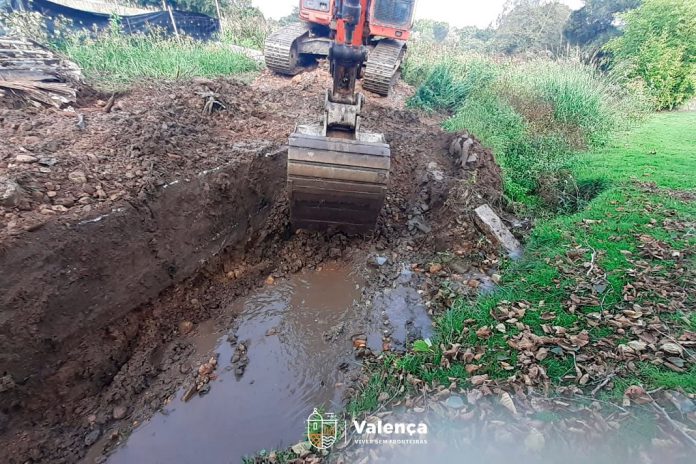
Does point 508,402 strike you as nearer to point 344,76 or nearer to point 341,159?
point 341,159

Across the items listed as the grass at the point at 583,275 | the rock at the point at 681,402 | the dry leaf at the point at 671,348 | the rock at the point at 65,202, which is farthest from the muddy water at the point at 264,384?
the dry leaf at the point at 671,348

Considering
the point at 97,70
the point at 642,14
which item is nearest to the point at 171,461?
the point at 97,70

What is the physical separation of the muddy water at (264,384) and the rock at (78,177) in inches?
66.4

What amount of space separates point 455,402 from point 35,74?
21.8ft

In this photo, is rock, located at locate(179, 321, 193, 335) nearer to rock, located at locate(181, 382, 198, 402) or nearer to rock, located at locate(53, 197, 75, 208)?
rock, located at locate(181, 382, 198, 402)

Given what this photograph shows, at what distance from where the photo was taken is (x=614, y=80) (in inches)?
355

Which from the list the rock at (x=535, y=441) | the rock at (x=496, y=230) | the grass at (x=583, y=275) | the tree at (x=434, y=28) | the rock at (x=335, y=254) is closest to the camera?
the rock at (x=535, y=441)

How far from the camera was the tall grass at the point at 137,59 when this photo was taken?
643 centimetres

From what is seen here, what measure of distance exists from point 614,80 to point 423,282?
29.2 ft

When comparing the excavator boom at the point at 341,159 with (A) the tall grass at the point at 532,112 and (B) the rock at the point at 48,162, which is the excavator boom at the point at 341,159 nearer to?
(B) the rock at the point at 48,162

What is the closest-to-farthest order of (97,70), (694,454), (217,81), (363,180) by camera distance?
1. (694,454)
2. (363,180)
3. (217,81)
4. (97,70)

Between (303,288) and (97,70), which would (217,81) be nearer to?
(97,70)

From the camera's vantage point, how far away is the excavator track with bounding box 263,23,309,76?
26.8 feet
